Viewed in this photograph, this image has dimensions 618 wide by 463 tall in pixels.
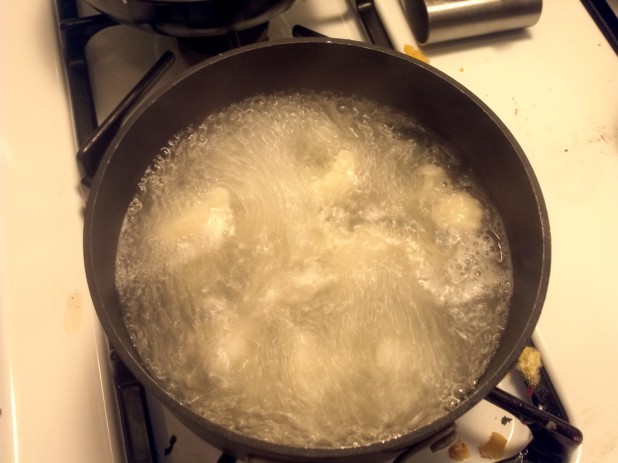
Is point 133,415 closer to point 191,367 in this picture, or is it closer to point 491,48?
point 191,367

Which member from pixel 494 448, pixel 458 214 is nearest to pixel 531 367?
pixel 494 448

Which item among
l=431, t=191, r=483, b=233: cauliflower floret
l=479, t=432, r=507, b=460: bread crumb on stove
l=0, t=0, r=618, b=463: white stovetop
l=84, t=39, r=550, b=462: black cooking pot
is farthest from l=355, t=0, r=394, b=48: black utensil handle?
l=479, t=432, r=507, b=460: bread crumb on stove

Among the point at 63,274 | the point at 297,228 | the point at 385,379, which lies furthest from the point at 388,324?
the point at 63,274

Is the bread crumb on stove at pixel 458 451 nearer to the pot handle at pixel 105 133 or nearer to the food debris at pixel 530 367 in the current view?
the food debris at pixel 530 367

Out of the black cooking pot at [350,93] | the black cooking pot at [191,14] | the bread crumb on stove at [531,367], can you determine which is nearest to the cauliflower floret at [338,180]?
the black cooking pot at [350,93]

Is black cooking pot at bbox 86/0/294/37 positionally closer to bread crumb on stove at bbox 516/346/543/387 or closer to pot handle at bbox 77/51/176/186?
pot handle at bbox 77/51/176/186

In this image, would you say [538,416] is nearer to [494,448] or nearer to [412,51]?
[494,448]

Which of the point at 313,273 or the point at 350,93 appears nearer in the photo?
the point at 313,273
